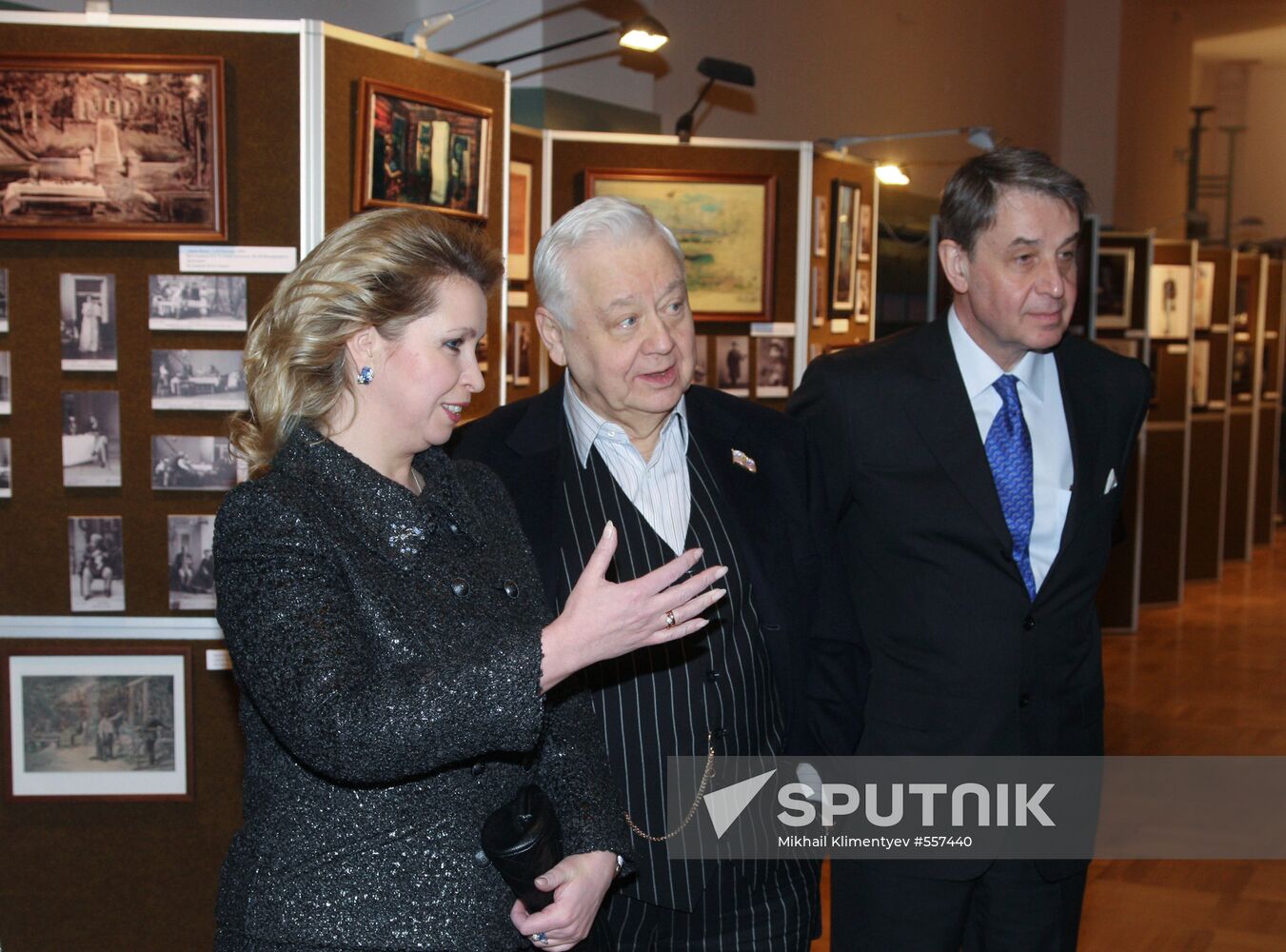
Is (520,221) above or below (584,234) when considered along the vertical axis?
above

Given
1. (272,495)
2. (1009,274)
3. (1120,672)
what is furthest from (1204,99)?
(272,495)

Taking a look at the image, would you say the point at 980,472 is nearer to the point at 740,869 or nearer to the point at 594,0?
the point at 740,869

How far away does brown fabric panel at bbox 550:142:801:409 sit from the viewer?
5.21 m

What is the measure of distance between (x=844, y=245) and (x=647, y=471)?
12.7 ft

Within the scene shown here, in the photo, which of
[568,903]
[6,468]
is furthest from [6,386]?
[568,903]

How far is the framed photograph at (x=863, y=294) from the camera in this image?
20.0 feet

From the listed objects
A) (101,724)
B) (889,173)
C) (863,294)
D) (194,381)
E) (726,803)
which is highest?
(889,173)

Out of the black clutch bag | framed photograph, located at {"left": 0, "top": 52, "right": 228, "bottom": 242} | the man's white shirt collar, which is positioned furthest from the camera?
framed photograph, located at {"left": 0, "top": 52, "right": 228, "bottom": 242}

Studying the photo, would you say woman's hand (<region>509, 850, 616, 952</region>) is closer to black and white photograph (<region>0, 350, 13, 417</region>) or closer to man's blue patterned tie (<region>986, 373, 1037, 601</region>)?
man's blue patterned tie (<region>986, 373, 1037, 601</region>)

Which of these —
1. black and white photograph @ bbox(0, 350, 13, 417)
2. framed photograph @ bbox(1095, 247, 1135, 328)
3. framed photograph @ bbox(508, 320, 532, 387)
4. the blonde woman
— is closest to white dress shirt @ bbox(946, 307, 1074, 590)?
the blonde woman

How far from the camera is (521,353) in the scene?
5145mm

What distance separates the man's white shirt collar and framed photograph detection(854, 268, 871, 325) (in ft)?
11.6

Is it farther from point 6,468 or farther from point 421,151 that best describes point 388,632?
point 421,151

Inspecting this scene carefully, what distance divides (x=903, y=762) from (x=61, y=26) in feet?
8.42
